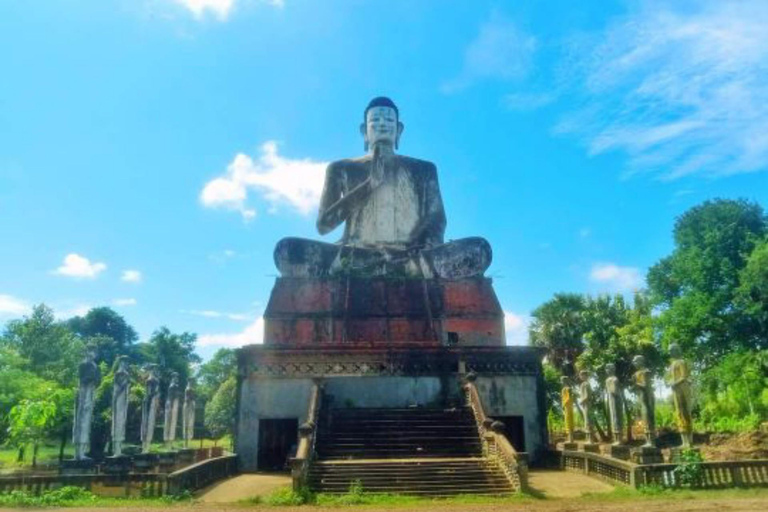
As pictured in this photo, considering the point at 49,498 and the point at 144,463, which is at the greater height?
the point at 144,463

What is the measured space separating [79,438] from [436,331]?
1143 centimetres

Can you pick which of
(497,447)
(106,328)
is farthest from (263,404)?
(106,328)

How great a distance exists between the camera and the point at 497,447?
12984mm

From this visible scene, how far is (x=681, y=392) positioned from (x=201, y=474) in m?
10.9

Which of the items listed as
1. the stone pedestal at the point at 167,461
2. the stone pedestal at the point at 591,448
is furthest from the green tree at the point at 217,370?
the stone pedestal at the point at 591,448

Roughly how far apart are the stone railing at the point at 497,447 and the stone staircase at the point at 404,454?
0.20 meters

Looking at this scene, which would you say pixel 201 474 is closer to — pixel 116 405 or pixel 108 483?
pixel 108 483

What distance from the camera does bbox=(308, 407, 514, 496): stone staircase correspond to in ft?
38.9

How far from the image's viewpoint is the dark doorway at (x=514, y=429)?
1661 centimetres

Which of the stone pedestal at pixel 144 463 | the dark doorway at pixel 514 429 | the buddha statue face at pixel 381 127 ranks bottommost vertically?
the stone pedestal at pixel 144 463

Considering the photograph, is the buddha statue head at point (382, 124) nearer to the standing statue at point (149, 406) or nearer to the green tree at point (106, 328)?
the standing statue at point (149, 406)

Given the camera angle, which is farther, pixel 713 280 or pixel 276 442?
pixel 713 280

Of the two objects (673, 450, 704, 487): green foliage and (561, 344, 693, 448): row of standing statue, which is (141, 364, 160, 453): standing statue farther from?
(673, 450, 704, 487): green foliage

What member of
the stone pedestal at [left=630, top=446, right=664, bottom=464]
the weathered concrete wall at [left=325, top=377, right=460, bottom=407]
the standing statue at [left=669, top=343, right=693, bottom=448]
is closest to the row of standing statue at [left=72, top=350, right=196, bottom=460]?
the weathered concrete wall at [left=325, top=377, right=460, bottom=407]
